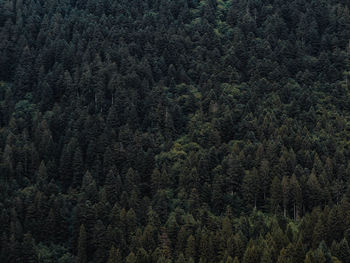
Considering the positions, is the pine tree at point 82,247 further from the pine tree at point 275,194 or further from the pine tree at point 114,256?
the pine tree at point 275,194

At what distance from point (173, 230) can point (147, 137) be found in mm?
33560

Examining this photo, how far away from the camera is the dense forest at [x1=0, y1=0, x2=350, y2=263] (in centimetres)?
10594

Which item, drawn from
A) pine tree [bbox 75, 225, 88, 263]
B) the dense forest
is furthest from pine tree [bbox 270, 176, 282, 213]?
pine tree [bbox 75, 225, 88, 263]

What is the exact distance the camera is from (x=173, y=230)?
106 m

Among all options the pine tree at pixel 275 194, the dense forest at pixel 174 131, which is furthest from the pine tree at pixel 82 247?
the pine tree at pixel 275 194

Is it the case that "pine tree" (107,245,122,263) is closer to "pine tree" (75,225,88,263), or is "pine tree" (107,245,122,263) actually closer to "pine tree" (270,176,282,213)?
"pine tree" (75,225,88,263)

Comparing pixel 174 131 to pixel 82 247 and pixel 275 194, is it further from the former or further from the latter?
pixel 82 247

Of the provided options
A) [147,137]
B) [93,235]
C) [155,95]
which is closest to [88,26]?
[155,95]

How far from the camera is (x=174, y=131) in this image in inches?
5443

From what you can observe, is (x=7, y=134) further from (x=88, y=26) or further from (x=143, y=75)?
(x=88, y=26)

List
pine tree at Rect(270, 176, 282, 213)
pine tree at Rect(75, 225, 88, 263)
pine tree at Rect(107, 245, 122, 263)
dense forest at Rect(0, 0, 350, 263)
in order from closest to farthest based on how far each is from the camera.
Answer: pine tree at Rect(107, 245, 122, 263)
dense forest at Rect(0, 0, 350, 263)
pine tree at Rect(75, 225, 88, 263)
pine tree at Rect(270, 176, 282, 213)

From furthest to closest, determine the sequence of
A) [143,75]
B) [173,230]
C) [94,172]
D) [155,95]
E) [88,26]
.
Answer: [88,26] → [143,75] → [155,95] → [94,172] → [173,230]

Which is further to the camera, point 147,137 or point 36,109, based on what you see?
point 36,109

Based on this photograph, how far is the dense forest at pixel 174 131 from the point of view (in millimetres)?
105938
